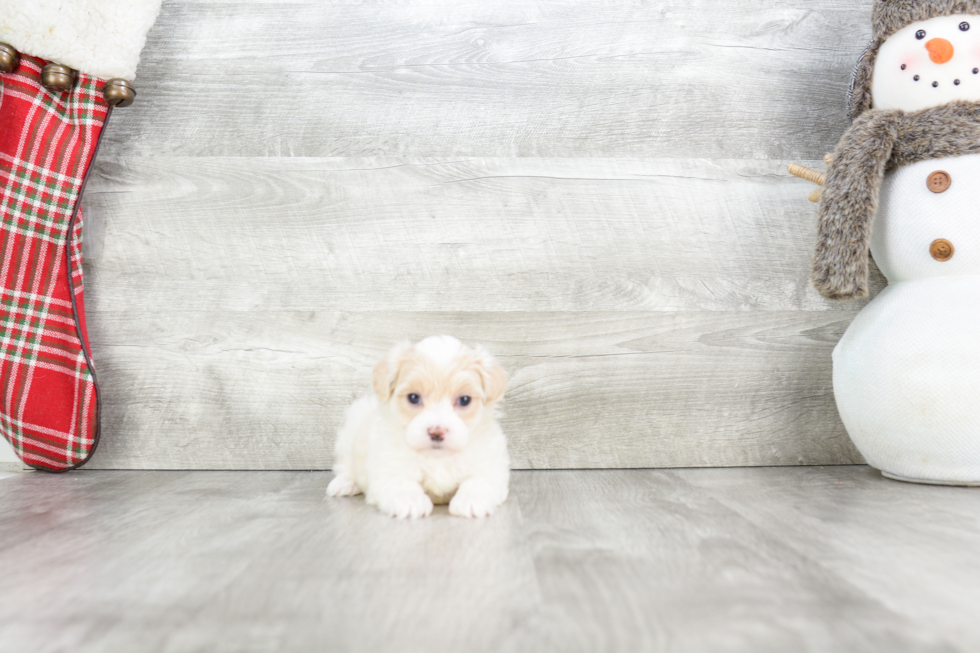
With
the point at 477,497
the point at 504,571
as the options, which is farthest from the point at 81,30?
the point at 504,571

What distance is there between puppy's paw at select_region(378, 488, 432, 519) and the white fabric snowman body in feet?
2.51

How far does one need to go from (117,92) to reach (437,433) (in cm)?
90

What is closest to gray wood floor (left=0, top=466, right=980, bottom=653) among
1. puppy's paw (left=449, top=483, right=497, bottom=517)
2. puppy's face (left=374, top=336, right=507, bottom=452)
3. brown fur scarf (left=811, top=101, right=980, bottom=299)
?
puppy's paw (left=449, top=483, right=497, bottom=517)

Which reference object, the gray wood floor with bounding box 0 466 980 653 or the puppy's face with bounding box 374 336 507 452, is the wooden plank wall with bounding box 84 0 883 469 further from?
the puppy's face with bounding box 374 336 507 452

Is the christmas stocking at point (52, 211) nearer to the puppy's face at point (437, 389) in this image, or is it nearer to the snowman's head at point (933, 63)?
the puppy's face at point (437, 389)

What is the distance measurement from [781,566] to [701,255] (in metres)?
0.73

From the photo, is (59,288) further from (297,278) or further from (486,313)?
(486,313)

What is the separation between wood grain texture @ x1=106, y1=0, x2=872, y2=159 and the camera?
52.4 inches

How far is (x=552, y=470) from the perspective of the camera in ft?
4.35

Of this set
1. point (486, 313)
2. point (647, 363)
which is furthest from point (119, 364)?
point (647, 363)

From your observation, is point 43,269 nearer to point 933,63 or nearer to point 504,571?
point 504,571

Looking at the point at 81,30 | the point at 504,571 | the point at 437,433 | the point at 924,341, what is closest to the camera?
the point at 504,571

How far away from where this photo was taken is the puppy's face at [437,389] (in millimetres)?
925

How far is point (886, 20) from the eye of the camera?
3.83 feet
